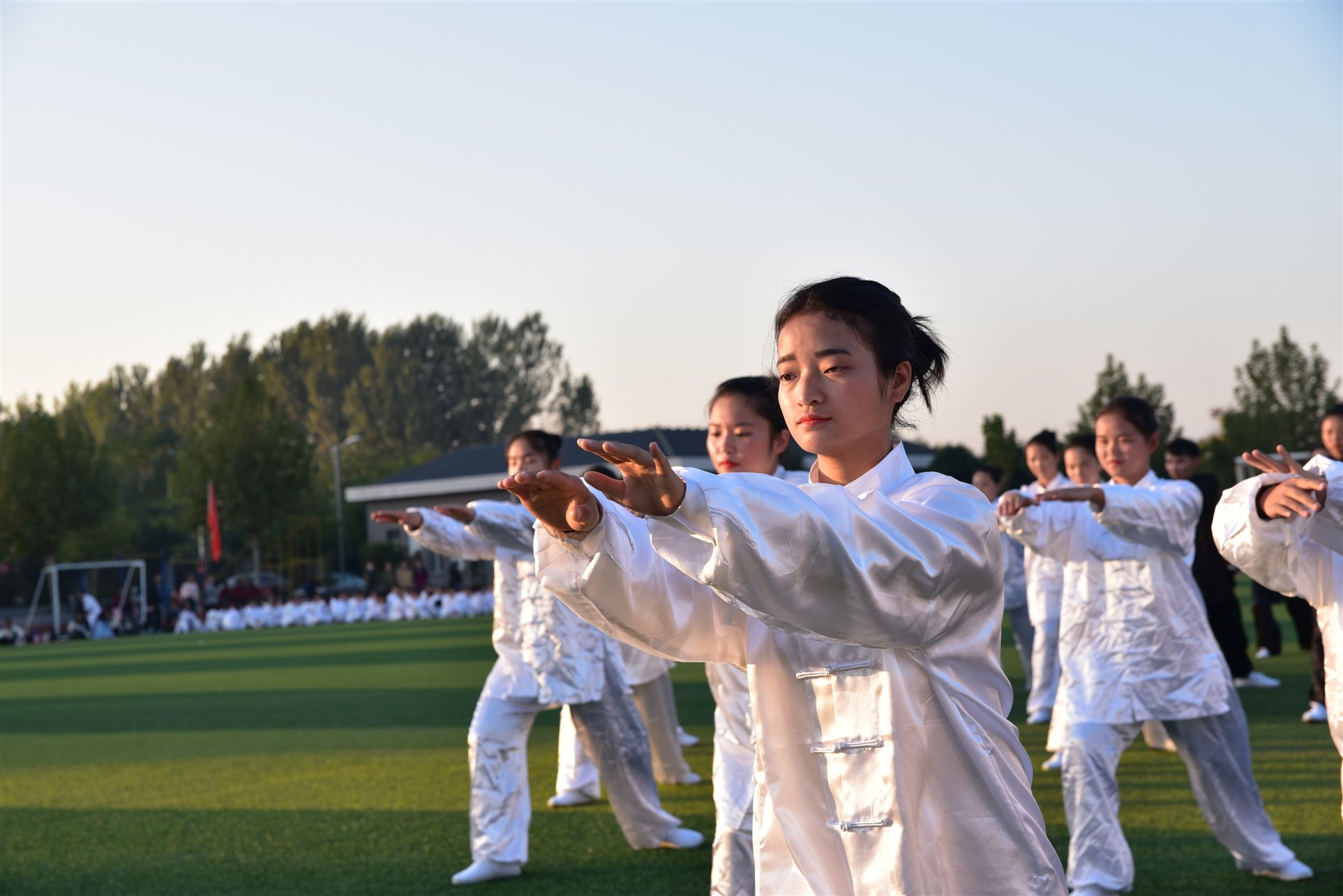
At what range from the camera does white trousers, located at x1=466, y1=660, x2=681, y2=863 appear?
6.57 meters

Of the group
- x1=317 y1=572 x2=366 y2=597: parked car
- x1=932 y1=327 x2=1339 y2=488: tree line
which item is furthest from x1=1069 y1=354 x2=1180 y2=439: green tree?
x1=317 y1=572 x2=366 y2=597: parked car

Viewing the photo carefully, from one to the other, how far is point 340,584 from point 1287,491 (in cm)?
4673

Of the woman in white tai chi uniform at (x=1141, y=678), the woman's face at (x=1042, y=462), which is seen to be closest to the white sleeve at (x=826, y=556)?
the woman in white tai chi uniform at (x=1141, y=678)

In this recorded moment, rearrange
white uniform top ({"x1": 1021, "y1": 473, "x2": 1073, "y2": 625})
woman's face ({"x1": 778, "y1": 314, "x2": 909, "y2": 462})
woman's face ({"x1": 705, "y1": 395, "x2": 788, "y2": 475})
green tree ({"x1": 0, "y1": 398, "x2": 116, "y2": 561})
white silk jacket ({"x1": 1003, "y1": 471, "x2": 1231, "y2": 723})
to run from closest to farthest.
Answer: woman's face ({"x1": 778, "y1": 314, "x2": 909, "y2": 462}), woman's face ({"x1": 705, "y1": 395, "x2": 788, "y2": 475}), white silk jacket ({"x1": 1003, "y1": 471, "x2": 1231, "y2": 723}), white uniform top ({"x1": 1021, "y1": 473, "x2": 1073, "y2": 625}), green tree ({"x1": 0, "y1": 398, "x2": 116, "y2": 561})

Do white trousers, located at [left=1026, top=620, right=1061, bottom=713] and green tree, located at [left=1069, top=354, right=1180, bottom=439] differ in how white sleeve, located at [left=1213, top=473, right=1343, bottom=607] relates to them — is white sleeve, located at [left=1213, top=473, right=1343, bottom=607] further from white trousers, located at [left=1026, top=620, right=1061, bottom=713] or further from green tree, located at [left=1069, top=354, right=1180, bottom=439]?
green tree, located at [left=1069, top=354, right=1180, bottom=439]

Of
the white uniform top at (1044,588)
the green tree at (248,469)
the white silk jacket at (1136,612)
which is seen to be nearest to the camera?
the white silk jacket at (1136,612)

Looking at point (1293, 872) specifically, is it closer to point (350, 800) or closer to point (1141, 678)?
point (1141, 678)

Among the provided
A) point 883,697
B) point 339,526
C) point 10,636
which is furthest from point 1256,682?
point 339,526

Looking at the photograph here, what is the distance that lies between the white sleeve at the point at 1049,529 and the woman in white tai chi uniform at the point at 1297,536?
170 cm

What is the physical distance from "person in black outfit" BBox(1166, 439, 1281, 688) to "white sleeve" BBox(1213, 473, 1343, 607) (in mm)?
7020

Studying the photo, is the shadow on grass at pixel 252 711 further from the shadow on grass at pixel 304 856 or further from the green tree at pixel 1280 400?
the green tree at pixel 1280 400

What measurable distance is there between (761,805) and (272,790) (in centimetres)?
756

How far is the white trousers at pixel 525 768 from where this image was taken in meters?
6.57

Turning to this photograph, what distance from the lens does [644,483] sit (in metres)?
1.97
